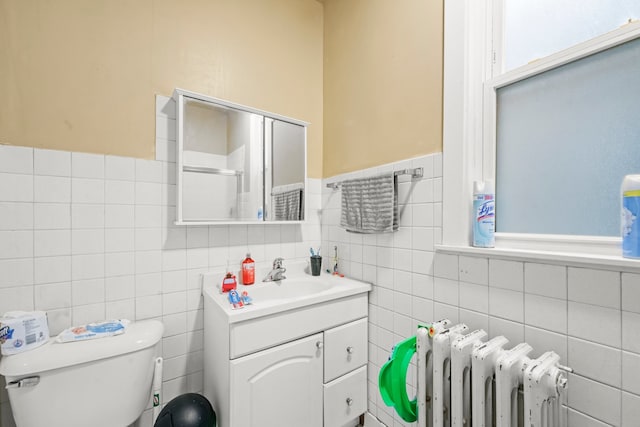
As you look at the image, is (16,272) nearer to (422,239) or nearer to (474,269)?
(422,239)

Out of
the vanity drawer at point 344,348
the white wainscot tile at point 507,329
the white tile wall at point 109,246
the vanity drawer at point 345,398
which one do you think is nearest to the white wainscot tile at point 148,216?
the white tile wall at point 109,246

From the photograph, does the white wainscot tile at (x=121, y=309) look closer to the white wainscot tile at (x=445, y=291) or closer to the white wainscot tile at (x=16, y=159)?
the white wainscot tile at (x=16, y=159)

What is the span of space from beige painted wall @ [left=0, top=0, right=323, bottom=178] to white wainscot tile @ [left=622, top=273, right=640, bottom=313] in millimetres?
1647

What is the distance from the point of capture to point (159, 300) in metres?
1.25

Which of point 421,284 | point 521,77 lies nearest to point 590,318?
point 421,284

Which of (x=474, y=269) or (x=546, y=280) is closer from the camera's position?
(x=546, y=280)

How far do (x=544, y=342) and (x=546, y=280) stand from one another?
202mm

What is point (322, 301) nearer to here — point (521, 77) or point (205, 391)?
point (205, 391)

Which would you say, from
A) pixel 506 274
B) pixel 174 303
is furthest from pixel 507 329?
pixel 174 303

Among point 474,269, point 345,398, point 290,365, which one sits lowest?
point 345,398

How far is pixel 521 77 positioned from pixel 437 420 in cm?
127

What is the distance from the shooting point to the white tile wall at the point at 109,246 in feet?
3.29

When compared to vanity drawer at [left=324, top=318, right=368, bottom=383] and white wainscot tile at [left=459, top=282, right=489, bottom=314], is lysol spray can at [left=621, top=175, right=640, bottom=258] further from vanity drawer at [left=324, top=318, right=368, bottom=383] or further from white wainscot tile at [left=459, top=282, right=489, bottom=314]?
vanity drawer at [left=324, top=318, right=368, bottom=383]

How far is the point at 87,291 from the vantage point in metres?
1.10
